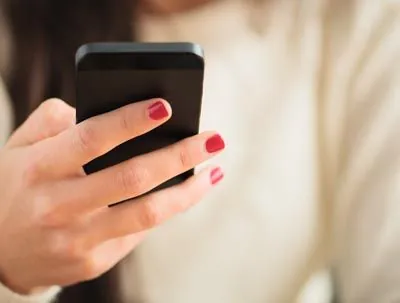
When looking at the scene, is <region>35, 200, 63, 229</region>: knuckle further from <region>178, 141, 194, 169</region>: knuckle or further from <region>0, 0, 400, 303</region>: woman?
<region>0, 0, 400, 303</region>: woman

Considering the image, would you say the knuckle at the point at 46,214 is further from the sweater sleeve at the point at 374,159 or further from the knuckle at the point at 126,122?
the sweater sleeve at the point at 374,159

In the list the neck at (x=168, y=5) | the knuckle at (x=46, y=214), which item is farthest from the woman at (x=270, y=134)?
the knuckle at (x=46, y=214)

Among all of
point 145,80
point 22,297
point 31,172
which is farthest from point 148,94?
point 22,297

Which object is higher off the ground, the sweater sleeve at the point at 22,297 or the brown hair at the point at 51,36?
the brown hair at the point at 51,36

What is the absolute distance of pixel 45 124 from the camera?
2.32 feet

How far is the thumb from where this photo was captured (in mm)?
705

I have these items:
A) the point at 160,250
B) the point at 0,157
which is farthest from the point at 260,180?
the point at 0,157

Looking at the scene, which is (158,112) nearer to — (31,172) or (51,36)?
(31,172)

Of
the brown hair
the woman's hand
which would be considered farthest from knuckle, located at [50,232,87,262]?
the brown hair

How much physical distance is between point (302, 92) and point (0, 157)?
337 mm

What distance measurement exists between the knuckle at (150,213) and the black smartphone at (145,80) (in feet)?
0.14

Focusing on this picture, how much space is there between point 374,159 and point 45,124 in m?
0.34

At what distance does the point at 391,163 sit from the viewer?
83cm

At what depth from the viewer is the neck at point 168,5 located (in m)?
0.87
